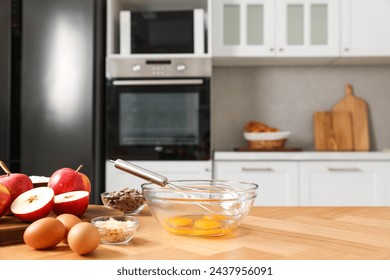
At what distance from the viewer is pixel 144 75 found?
3.01 metres

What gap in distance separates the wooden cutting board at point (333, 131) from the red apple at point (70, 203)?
2.60 metres

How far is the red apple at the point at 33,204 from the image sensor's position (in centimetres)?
95

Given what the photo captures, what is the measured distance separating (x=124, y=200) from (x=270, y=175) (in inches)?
75.6

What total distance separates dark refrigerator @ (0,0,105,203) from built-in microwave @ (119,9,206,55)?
0.62 ft

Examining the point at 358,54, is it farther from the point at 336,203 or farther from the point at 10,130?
the point at 10,130

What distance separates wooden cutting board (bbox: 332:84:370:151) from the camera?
336 centimetres

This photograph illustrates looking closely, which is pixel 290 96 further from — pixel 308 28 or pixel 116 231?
pixel 116 231

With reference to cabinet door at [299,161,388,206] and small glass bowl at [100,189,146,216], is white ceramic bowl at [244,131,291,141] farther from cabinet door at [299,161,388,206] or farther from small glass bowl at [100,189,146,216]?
small glass bowl at [100,189,146,216]

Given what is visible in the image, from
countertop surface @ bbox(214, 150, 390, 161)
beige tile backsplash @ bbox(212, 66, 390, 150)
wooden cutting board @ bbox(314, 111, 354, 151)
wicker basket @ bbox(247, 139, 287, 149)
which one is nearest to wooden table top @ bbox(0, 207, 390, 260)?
countertop surface @ bbox(214, 150, 390, 161)

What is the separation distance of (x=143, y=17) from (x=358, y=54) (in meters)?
1.47

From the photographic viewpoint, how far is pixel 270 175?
9.64 ft

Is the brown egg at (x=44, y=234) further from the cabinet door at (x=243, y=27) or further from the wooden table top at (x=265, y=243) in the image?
the cabinet door at (x=243, y=27)
